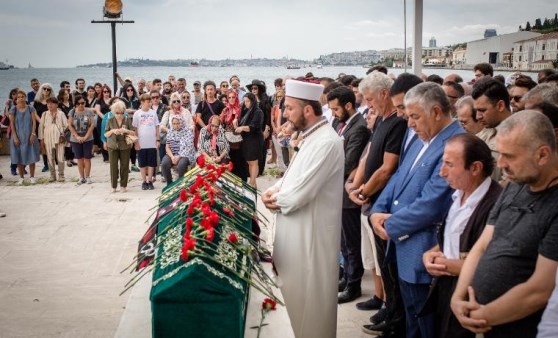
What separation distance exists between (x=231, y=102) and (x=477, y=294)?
7.37m

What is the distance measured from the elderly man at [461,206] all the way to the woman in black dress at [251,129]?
648 centimetres

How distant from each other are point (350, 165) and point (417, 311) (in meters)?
1.93

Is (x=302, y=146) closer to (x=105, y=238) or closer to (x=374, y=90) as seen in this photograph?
(x=374, y=90)

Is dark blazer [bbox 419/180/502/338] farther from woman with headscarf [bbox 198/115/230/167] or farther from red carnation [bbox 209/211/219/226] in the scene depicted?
woman with headscarf [bbox 198/115/230/167]

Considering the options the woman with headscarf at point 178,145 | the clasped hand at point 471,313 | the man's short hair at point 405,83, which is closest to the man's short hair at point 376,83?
the man's short hair at point 405,83

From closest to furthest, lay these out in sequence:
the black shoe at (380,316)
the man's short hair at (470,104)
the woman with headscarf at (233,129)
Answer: the man's short hair at (470,104) < the black shoe at (380,316) < the woman with headscarf at (233,129)

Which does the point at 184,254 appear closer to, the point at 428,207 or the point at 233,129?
the point at 428,207

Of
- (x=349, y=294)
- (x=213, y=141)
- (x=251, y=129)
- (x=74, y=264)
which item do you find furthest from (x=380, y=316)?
(x=251, y=129)

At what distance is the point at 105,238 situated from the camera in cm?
779

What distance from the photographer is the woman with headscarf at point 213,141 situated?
9.07 metres

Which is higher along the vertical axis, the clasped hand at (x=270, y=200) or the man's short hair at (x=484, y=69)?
the man's short hair at (x=484, y=69)

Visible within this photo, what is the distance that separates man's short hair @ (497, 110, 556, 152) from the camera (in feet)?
8.26

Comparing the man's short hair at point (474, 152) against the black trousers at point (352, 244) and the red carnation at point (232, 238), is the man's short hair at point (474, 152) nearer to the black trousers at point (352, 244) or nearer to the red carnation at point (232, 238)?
the red carnation at point (232, 238)

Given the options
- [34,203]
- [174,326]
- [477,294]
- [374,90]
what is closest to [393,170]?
[374,90]
